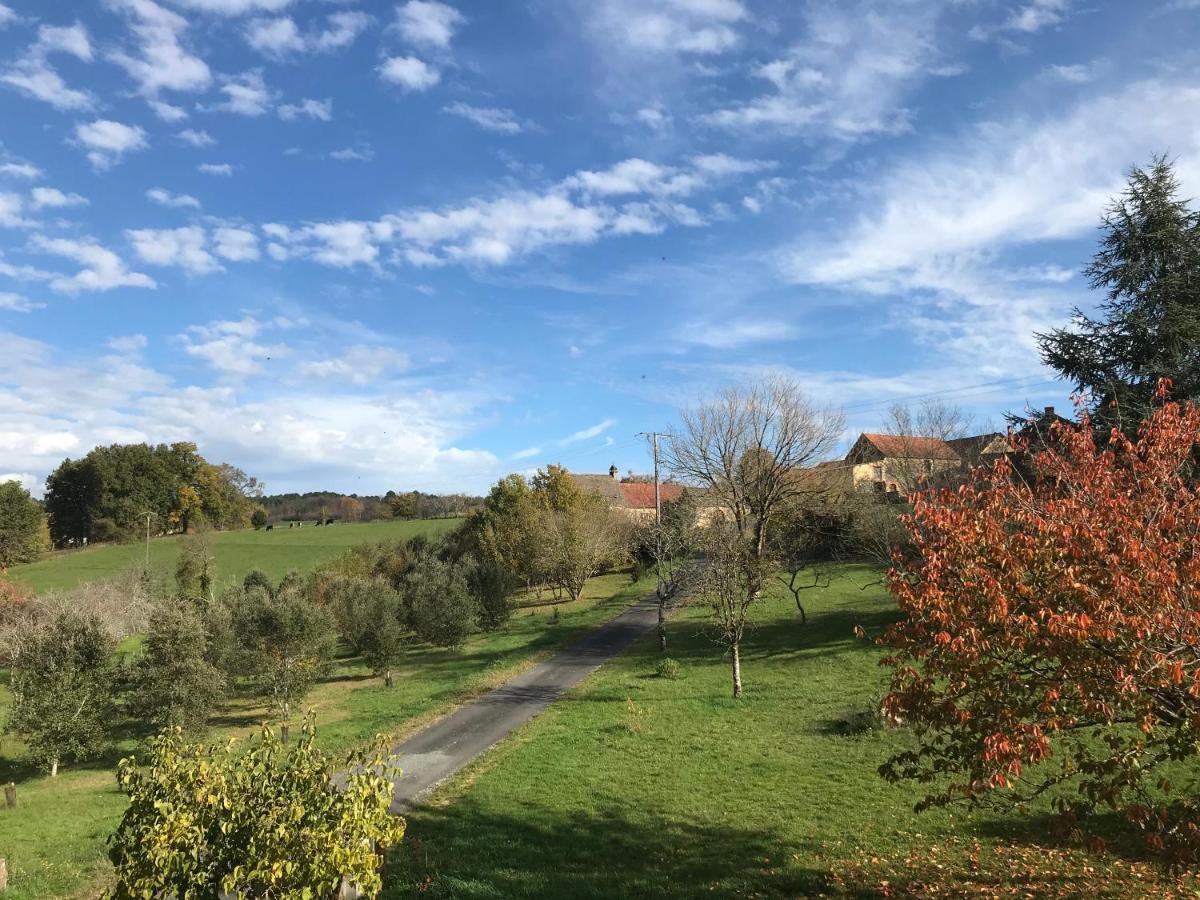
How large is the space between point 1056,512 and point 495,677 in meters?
24.6

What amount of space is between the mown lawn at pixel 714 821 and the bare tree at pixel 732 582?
6.95 ft

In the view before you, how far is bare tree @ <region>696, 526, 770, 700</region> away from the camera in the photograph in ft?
79.8

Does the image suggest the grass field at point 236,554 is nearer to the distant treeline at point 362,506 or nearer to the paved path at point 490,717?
the distant treeline at point 362,506

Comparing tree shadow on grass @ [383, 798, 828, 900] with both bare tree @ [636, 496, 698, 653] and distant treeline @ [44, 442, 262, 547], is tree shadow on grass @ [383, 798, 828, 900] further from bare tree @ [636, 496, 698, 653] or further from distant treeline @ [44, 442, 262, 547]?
distant treeline @ [44, 442, 262, 547]

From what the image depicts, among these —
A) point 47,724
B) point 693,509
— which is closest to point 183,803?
point 47,724

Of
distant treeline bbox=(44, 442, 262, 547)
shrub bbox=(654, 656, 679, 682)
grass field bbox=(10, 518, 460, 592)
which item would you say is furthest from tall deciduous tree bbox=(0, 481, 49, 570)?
shrub bbox=(654, 656, 679, 682)

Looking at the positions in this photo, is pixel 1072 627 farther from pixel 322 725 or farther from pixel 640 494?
pixel 640 494

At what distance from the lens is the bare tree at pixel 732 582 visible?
2431 centimetres

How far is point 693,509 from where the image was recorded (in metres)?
48.1

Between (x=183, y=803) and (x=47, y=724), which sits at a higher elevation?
(x=183, y=803)

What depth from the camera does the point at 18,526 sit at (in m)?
71.5

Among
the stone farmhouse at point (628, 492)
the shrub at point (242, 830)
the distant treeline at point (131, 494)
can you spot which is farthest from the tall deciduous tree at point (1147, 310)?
the distant treeline at point (131, 494)

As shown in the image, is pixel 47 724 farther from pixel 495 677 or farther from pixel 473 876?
pixel 473 876

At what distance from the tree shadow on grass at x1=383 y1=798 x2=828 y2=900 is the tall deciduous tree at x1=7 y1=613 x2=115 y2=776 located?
1438cm
